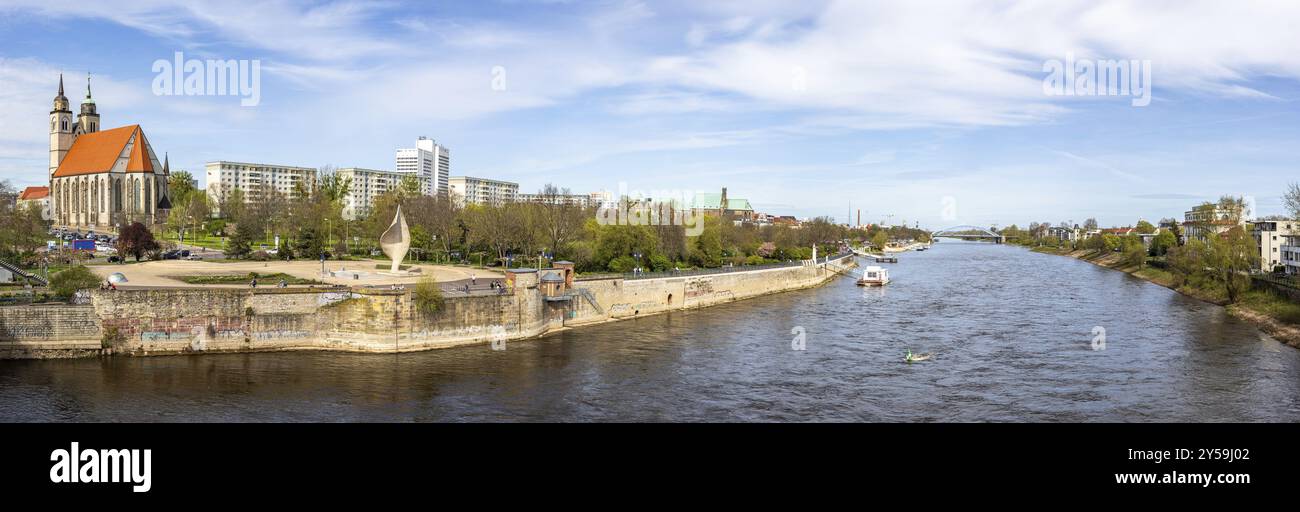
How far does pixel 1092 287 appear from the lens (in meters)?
72.4

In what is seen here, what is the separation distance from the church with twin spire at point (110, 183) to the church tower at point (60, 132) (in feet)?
20.7

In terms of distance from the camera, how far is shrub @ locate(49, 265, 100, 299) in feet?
105

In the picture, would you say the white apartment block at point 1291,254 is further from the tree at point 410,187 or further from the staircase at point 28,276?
the tree at point 410,187

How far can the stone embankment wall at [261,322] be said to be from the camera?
29.9m

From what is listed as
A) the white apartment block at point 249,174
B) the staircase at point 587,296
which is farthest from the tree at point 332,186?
the white apartment block at point 249,174

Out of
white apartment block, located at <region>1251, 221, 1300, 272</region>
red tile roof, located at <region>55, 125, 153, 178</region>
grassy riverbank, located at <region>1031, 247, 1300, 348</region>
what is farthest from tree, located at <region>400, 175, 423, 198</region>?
white apartment block, located at <region>1251, 221, 1300, 272</region>

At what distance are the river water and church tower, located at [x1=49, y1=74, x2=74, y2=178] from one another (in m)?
109

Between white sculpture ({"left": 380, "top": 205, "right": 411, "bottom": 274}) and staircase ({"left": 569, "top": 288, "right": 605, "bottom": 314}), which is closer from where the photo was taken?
white sculpture ({"left": 380, "top": 205, "right": 411, "bottom": 274})

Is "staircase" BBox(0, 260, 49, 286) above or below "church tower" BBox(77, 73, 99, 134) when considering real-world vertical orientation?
below

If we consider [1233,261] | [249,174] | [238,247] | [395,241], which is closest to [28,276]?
[395,241]

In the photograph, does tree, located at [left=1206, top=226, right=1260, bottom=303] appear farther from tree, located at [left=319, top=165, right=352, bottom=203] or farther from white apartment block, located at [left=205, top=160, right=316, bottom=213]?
white apartment block, located at [left=205, top=160, right=316, bottom=213]

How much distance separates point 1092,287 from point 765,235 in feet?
175

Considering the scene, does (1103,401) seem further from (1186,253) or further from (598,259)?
(1186,253)

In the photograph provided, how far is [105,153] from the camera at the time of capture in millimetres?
Result: 102312
